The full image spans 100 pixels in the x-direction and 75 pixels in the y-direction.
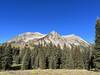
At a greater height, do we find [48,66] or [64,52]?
[64,52]

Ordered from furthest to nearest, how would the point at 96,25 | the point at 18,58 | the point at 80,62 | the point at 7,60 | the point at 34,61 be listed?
the point at 18,58 → the point at 34,61 → the point at 80,62 → the point at 7,60 → the point at 96,25

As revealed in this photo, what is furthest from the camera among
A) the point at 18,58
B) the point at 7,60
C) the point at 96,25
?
the point at 18,58

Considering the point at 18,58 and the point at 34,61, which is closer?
the point at 34,61

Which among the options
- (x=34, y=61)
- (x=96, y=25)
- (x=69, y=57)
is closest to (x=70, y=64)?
(x=69, y=57)

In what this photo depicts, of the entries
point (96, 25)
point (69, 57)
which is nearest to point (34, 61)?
point (69, 57)

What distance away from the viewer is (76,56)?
116062 mm

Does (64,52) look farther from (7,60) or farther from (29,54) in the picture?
(7,60)

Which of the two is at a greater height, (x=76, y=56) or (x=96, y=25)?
(x=96, y=25)

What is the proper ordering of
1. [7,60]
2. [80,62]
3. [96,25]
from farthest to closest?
[80,62], [7,60], [96,25]

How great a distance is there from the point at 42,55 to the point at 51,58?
553 centimetres

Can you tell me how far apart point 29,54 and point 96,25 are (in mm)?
77256

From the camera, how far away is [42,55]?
119m

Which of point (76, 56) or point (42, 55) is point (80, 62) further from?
point (42, 55)

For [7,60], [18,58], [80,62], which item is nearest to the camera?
[7,60]
